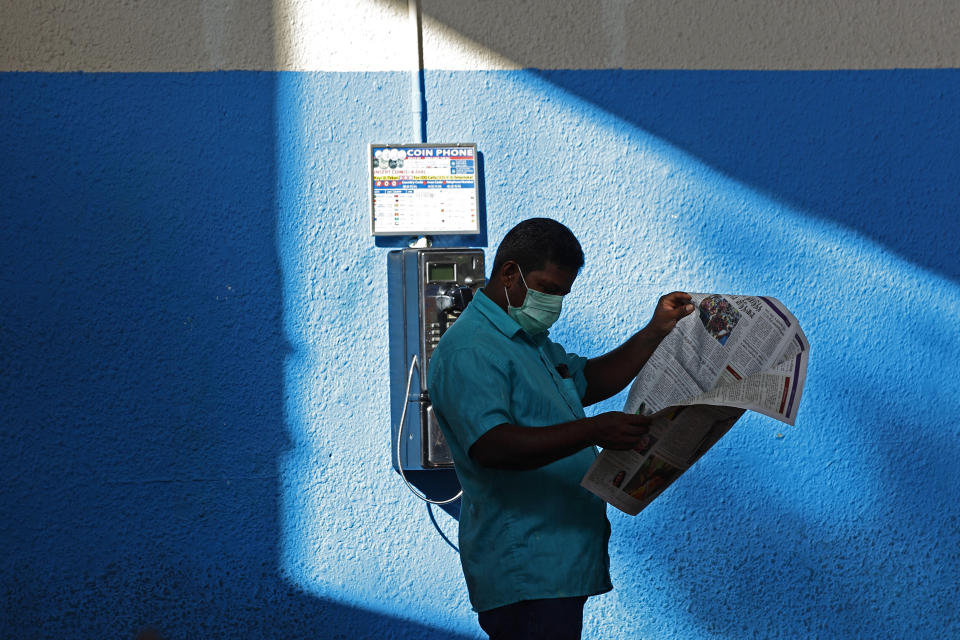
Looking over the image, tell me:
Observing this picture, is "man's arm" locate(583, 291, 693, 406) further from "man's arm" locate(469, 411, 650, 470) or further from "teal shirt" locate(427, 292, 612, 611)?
"man's arm" locate(469, 411, 650, 470)

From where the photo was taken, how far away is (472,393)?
6.43 feet

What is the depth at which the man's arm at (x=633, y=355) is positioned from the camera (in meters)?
2.37

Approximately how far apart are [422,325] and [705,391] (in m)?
1.29

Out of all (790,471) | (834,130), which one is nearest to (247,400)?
(790,471)

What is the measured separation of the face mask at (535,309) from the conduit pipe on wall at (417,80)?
4.30 ft

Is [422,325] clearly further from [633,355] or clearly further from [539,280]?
[539,280]

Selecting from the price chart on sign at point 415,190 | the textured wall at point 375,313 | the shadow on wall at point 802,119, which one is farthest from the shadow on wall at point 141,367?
the shadow on wall at point 802,119

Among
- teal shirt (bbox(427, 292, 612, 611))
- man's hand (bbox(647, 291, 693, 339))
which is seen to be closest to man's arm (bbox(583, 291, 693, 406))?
man's hand (bbox(647, 291, 693, 339))

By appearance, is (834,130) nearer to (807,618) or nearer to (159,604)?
(807,618)

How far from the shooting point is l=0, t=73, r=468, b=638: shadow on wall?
3139mm

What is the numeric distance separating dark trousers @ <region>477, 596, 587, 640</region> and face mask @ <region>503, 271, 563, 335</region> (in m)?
0.59

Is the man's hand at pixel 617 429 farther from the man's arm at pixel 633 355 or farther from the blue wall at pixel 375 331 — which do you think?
the blue wall at pixel 375 331

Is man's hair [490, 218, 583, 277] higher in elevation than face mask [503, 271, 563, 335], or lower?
higher

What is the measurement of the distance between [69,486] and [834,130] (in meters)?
2.85
